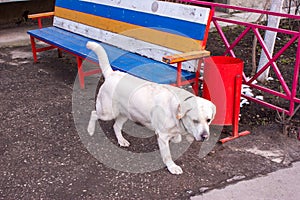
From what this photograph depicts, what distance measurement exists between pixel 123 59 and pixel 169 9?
77 cm

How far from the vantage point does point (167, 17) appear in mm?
4004

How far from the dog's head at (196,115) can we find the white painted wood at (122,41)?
3.72 ft

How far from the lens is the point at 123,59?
419 cm

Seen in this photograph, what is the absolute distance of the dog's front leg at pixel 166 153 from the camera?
2.94 metres

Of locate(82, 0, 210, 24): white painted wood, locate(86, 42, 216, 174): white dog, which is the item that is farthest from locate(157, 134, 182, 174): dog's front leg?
locate(82, 0, 210, 24): white painted wood

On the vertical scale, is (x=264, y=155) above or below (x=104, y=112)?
below

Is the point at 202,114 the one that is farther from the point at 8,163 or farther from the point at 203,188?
the point at 8,163

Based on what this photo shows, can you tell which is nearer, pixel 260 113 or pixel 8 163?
pixel 8 163

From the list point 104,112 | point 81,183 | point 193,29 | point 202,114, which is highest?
point 193,29

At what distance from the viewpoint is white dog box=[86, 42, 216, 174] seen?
2.62 meters

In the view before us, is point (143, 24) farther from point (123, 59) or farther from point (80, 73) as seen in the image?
point (80, 73)

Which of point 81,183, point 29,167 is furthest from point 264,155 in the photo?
point 29,167

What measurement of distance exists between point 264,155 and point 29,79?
3.48 m

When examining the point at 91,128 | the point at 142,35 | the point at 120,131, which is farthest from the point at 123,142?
the point at 142,35
